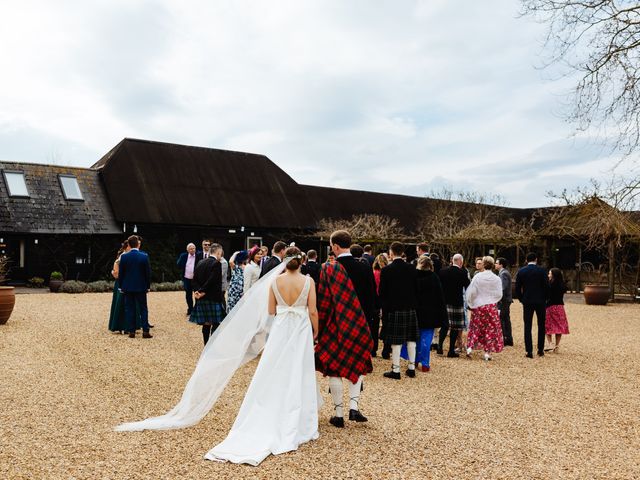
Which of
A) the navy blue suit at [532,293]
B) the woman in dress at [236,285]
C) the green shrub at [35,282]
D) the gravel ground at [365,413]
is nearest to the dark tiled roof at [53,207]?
the green shrub at [35,282]

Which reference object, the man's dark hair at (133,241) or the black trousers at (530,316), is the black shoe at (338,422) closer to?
the black trousers at (530,316)

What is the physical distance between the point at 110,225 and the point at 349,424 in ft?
65.3

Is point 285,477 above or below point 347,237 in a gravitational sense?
below

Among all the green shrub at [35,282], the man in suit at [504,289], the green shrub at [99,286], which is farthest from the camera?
the green shrub at [35,282]

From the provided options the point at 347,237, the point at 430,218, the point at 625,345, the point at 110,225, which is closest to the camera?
the point at 347,237

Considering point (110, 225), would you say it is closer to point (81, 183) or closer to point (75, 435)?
point (81, 183)

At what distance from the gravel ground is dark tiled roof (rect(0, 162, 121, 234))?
12364 millimetres

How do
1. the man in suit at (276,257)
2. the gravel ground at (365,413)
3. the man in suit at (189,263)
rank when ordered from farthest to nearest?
the man in suit at (189,263)
the man in suit at (276,257)
the gravel ground at (365,413)

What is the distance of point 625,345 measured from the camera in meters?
11.8

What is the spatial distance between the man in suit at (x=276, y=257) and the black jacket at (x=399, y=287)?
1840 millimetres

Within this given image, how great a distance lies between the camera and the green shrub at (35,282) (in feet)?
70.2

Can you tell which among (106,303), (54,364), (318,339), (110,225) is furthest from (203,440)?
(110,225)

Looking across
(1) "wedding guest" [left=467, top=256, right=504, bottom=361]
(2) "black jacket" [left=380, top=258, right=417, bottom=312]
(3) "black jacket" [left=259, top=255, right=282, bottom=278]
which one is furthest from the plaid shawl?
(1) "wedding guest" [left=467, top=256, right=504, bottom=361]

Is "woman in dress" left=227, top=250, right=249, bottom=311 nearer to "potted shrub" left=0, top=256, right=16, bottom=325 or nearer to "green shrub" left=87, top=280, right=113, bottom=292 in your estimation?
"potted shrub" left=0, top=256, right=16, bottom=325
